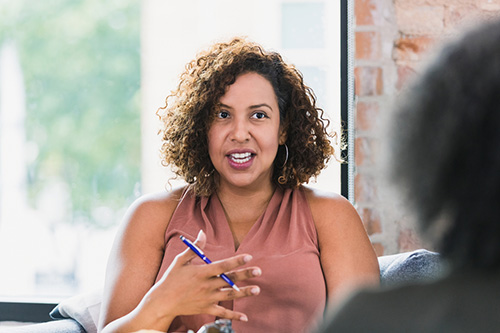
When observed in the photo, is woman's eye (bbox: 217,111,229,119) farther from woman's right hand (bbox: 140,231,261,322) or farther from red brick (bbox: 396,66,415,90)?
red brick (bbox: 396,66,415,90)

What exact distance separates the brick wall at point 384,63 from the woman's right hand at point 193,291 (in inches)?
32.1

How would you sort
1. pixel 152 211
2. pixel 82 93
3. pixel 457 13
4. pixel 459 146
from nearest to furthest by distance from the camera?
1. pixel 459 146
2. pixel 152 211
3. pixel 457 13
4. pixel 82 93

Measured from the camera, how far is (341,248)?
1.82 m

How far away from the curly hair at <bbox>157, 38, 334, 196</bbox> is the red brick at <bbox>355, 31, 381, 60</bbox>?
32 cm

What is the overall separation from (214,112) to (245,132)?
0.12 meters

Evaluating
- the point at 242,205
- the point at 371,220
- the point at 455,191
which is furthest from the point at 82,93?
the point at 455,191

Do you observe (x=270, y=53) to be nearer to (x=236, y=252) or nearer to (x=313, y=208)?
(x=313, y=208)

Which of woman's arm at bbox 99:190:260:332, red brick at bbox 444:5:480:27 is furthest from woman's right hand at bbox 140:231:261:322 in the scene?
red brick at bbox 444:5:480:27

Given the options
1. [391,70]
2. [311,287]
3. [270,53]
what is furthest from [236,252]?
[391,70]

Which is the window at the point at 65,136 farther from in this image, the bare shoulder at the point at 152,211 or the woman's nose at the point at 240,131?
the woman's nose at the point at 240,131

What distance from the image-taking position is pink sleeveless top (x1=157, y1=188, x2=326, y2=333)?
68.7 inches

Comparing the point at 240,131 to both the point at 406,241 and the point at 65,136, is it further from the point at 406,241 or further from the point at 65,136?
the point at 65,136

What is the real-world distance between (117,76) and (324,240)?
1187 mm

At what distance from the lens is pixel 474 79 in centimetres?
63
